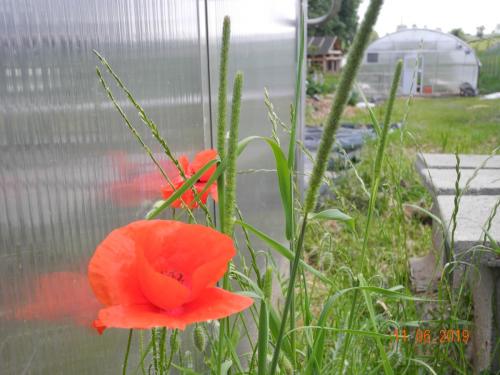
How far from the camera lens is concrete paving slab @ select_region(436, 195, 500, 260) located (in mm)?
1137

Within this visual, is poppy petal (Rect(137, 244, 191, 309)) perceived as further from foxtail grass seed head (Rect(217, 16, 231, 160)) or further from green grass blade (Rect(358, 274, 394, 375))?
green grass blade (Rect(358, 274, 394, 375))

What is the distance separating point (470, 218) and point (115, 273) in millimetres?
1106

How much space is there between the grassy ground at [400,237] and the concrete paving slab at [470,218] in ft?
0.33

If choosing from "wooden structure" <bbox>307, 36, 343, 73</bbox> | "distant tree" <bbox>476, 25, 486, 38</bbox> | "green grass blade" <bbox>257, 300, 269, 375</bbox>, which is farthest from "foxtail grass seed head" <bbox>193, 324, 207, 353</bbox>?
"wooden structure" <bbox>307, 36, 343, 73</bbox>

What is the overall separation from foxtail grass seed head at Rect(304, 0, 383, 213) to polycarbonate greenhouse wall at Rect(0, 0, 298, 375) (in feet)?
0.90

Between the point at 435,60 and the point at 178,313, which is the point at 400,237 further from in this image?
the point at 435,60

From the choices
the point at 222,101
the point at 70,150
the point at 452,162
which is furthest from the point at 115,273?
the point at 452,162

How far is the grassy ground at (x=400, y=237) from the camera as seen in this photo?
2.94 feet

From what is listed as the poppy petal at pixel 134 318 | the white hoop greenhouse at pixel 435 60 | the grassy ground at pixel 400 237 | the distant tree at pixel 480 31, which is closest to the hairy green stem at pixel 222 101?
the poppy petal at pixel 134 318

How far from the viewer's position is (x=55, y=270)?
56 cm

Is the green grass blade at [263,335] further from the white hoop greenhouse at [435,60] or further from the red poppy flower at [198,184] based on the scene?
the white hoop greenhouse at [435,60]

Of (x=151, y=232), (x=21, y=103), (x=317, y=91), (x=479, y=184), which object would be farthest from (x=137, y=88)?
(x=317, y=91)

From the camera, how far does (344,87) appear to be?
32cm

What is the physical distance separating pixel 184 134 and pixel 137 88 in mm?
192
